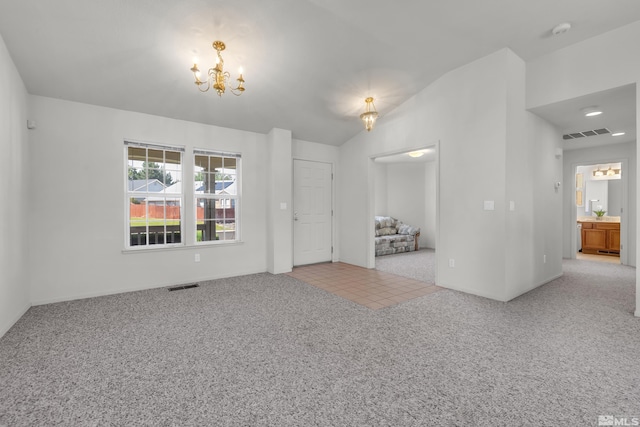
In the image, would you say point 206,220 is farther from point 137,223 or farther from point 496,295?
point 496,295

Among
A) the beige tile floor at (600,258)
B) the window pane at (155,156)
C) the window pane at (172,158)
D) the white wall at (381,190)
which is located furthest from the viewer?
the white wall at (381,190)

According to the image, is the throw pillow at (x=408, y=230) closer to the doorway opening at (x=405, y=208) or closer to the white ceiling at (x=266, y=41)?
the doorway opening at (x=405, y=208)

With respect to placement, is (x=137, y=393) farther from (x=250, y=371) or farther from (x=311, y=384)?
(x=311, y=384)

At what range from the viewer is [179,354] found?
2303 mm

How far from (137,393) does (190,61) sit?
3.15 meters

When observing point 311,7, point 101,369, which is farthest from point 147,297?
point 311,7

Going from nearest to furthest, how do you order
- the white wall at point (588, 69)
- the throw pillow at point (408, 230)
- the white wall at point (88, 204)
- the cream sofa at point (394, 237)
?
the white wall at point (588, 69) → the white wall at point (88, 204) → the cream sofa at point (394, 237) → the throw pillow at point (408, 230)

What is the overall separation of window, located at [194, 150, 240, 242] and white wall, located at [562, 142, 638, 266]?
703cm

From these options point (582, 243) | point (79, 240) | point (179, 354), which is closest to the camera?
point (179, 354)

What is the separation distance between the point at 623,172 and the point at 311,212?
6.21m

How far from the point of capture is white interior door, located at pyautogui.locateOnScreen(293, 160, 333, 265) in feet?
18.5

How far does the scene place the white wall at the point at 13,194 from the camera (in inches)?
104

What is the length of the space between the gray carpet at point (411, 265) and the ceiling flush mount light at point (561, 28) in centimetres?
334

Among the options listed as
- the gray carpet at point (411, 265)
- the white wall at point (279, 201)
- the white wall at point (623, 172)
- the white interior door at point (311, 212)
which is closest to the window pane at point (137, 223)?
the white wall at point (279, 201)
